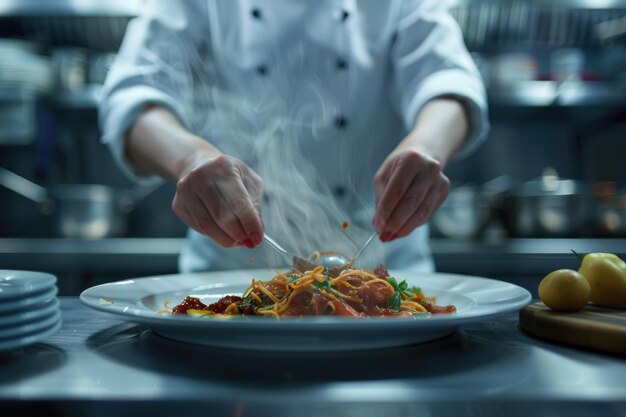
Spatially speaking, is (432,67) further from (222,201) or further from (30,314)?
(30,314)

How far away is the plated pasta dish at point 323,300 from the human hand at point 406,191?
5.3 inches

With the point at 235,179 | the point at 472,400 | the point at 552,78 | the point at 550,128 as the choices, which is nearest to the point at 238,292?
the point at 235,179

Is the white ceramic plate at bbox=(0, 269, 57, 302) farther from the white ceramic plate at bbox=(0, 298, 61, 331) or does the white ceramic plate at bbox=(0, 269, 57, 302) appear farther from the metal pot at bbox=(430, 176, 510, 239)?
the metal pot at bbox=(430, 176, 510, 239)

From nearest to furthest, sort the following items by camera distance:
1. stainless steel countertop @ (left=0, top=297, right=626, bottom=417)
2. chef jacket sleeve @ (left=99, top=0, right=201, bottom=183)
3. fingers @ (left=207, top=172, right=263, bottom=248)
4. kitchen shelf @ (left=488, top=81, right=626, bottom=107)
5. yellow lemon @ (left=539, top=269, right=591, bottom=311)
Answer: stainless steel countertop @ (left=0, top=297, right=626, bottom=417) < yellow lemon @ (left=539, top=269, right=591, bottom=311) < fingers @ (left=207, top=172, right=263, bottom=248) < chef jacket sleeve @ (left=99, top=0, right=201, bottom=183) < kitchen shelf @ (left=488, top=81, right=626, bottom=107)

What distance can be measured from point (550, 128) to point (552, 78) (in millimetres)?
500

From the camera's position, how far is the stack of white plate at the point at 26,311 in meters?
0.66

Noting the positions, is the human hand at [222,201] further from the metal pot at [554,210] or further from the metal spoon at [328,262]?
the metal pot at [554,210]

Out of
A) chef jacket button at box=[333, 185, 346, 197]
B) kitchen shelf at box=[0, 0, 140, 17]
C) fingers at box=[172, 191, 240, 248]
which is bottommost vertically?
fingers at box=[172, 191, 240, 248]

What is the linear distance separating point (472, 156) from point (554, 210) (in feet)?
2.78

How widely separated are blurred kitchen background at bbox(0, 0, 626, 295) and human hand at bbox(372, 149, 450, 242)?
1536 millimetres

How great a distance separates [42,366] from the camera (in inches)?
26.6

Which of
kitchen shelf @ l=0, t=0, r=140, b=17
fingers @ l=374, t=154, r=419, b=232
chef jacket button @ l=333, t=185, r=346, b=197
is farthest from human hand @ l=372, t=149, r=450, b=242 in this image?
kitchen shelf @ l=0, t=0, r=140, b=17

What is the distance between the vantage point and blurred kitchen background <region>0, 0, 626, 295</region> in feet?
9.07

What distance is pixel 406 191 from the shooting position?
3.70 ft
